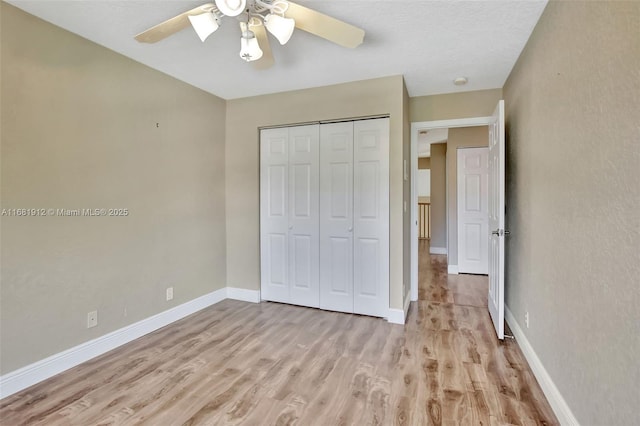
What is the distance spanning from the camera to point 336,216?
3.44 metres

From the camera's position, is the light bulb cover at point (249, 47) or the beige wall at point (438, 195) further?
the beige wall at point (438, 195)

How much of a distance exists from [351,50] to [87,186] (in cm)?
235

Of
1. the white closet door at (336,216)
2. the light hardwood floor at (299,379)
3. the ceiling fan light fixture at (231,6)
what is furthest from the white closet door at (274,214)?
the ceiling fan light fixture at (231,6)

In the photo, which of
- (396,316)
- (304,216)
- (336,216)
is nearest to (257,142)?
(304,216)

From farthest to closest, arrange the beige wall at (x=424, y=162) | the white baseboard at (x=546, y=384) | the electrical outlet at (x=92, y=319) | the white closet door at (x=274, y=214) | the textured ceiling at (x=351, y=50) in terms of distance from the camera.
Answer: the beige wall at (x=424, y=162)
the white closet door at (x=274, y=214)
the electrical outlet at (x=92, y=319)
the textured ceiling at (x=351, y=50)
the white baseboard at (x=546, y=384)

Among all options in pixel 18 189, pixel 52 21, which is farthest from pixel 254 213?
pixel 52 21

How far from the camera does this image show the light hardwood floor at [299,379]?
71.0 inches

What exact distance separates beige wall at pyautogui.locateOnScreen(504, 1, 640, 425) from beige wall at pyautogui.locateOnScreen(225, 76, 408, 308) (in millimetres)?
1110

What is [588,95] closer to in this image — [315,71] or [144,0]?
[315,71]

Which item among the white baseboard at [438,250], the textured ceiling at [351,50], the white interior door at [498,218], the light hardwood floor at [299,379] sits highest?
the textured ceiling at [351,50]

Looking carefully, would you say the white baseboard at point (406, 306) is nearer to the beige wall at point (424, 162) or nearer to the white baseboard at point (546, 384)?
the white baseboard at point (546, 384)

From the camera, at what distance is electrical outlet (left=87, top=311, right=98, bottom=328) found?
2.45 metres

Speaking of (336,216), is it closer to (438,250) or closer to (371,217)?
(371,217)

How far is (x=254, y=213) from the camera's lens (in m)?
3.84
